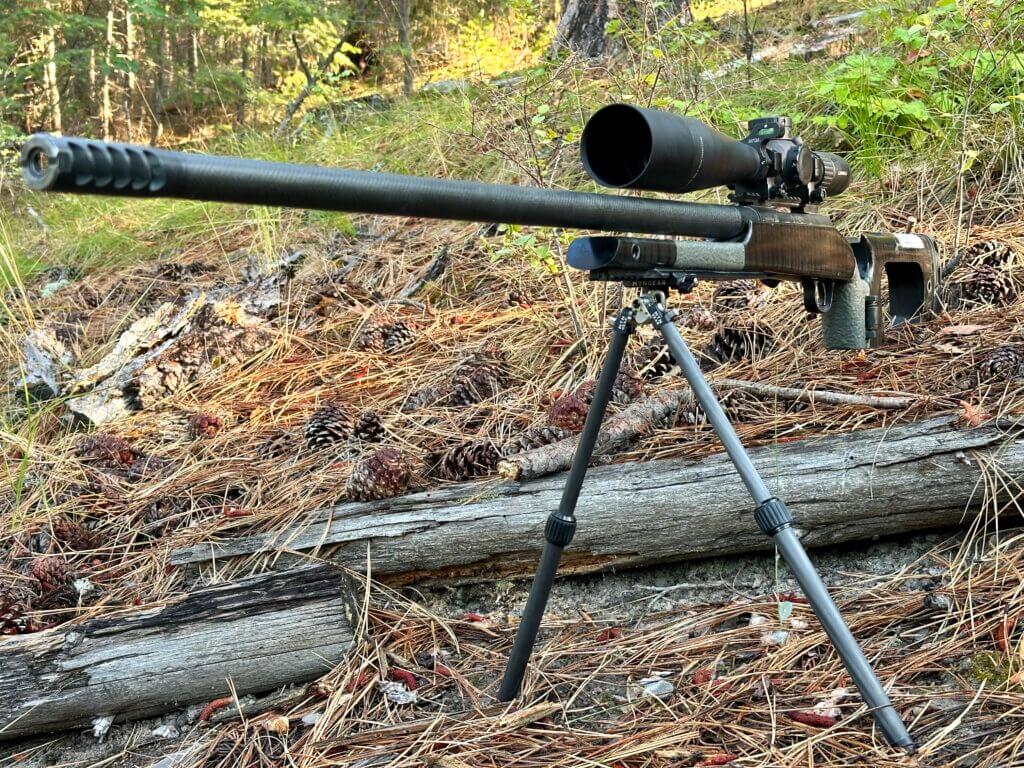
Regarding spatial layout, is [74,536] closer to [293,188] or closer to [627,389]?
[627,389]

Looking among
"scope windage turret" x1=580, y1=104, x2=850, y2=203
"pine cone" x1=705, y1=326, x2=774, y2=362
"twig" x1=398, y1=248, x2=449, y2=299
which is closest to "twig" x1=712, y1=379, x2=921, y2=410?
"pine cone" x1=705, y1=326, x2=774, y2=362

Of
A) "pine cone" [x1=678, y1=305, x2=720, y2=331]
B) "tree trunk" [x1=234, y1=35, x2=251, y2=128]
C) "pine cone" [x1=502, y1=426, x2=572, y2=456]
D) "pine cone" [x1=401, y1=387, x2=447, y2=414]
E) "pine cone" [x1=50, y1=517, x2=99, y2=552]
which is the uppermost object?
"tree trunk" [x1=234, y1=35, x2=251, y2=128]

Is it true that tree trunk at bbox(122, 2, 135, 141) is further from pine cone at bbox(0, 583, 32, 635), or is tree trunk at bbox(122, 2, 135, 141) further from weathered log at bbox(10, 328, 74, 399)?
pine cone at bbox(0, 583, 32, 635)

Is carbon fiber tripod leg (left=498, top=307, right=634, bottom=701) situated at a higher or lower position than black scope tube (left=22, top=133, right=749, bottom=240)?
lower

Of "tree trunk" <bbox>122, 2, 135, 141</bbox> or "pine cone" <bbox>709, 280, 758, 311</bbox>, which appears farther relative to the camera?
"tree trunk" <bbox>122, 2, 135, 141</bbox>

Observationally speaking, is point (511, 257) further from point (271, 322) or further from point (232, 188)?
point (232, 188)

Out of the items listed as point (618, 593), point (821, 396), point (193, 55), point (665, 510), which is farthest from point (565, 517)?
point (193, 55)

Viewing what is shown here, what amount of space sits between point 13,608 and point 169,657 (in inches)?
26.4

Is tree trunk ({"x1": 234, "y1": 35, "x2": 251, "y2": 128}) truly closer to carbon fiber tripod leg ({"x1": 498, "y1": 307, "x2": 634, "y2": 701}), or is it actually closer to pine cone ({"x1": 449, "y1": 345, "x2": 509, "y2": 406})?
pine cone ({"x1": 449, "y1": 345, "x2": 509, "y2": 406})

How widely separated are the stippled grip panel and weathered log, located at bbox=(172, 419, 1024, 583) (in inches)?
62.8

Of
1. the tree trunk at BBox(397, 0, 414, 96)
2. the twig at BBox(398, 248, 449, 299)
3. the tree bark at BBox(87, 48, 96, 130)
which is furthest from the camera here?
the tree bark at BBox(87, 48, 96, 130)

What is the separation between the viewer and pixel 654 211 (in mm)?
1650

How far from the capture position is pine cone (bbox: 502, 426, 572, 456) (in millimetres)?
2756

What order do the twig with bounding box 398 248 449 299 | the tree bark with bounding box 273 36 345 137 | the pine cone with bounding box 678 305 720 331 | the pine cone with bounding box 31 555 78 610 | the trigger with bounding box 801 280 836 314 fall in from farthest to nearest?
the tree bark with bounding box 273 36 345 137
the twig with bounding box 398 248 449 299
the pine cone with bounding box 678 305 720 331
the pine cone with bounding box 31 555 78 610
the trigger with bounding box 801 280 836 314
